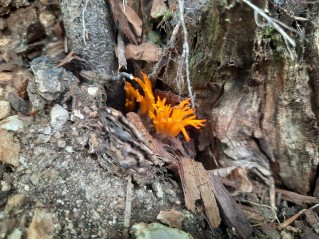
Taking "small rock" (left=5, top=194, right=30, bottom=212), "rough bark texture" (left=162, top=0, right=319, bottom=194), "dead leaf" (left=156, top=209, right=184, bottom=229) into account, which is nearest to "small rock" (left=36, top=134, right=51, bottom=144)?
"small rock" (left=5, top=194, right=30, bottom=212)

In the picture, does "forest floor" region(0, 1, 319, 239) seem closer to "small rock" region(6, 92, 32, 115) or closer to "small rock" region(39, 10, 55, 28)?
"small rock" region(6, 92, 32, 115)

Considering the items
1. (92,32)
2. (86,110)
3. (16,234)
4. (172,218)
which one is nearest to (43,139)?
(86,110)

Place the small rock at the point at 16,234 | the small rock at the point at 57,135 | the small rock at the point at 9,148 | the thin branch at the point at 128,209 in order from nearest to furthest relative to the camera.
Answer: the small rock at the point at 16,234 → the thin branch at the point at 128,209 → the small rock at the point at 9,148 → the small rock at the point at 57,135

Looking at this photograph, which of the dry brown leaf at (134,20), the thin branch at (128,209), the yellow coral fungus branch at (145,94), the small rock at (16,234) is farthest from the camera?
the dry brown leaf at (134,20)

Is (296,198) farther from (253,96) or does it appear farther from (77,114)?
(77,114)

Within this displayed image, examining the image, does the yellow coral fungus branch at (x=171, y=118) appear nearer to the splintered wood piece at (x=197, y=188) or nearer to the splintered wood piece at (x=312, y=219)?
the splintered wood piece at (x=197, y=188)

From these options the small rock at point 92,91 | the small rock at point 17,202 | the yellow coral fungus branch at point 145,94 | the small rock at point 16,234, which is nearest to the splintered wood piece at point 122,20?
the yellow coral fungus branch at point 145,94
